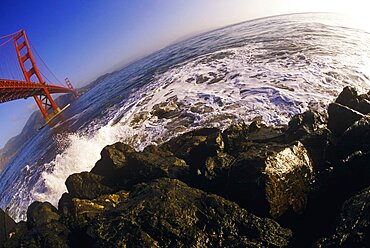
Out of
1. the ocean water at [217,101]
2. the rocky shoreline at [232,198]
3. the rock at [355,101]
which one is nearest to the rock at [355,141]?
the rocky shoreline at [232,198]

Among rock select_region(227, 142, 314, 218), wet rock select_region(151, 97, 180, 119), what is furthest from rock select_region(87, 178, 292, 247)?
wet rock select_region(151, 97, 180, 119)

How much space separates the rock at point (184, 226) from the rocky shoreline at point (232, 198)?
0.5 inches

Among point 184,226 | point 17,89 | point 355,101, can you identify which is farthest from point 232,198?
point 17,89

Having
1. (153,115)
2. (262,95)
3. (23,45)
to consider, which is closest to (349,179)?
(262,95)

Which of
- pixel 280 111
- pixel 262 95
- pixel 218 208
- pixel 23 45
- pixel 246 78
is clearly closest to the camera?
pixel 218 208

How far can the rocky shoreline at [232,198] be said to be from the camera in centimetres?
327

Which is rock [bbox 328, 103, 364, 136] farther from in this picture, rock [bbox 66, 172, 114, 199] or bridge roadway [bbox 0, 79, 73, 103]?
bridge roadway [bbox 0, 79, 73, 103]

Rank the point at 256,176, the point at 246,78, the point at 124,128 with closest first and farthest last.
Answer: the point at 256,176 → the point at 124,128 → the point at 246,78

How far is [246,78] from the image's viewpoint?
12.0 m

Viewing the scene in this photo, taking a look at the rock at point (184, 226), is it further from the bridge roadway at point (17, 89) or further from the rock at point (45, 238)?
the bridge roadway at point (17, 89)

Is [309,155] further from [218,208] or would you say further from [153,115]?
[153,115]

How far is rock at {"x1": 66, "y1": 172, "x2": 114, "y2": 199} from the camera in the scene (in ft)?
17.4

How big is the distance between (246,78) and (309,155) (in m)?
7.97

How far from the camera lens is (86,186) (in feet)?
17.8
